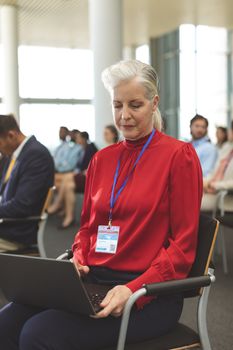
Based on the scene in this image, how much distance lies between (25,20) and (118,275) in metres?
11.7

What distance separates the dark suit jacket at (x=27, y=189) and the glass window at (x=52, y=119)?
12230mm

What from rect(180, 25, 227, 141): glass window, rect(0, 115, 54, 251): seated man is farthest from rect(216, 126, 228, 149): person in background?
rect(180, 25, 227, 141): glass window

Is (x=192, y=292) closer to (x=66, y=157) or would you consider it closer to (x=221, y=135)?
(x=221, y=135)

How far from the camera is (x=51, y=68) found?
15.6 meters

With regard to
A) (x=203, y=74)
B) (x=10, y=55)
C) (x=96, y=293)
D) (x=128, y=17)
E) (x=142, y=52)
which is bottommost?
(x=96, y=293)

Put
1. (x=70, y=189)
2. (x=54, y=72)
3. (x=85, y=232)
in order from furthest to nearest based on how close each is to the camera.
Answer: (x=54, y=72) → (x=70, y=189) → (x=85, y=232)

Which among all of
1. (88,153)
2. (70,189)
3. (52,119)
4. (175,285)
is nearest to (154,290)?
(175,285)

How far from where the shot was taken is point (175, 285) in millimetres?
1412

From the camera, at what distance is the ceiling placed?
1066 centimetres

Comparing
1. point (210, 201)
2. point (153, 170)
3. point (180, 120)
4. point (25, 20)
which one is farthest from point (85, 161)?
point (180, 120)

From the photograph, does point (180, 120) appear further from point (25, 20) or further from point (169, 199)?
point (169, 199)

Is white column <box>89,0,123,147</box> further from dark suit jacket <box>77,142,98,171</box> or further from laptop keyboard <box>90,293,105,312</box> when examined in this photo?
laptop keyboard <box>90,293,105,312</box>

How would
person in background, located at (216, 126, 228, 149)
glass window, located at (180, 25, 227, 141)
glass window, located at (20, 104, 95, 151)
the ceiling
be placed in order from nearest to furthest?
person in background, located at (216, 126, 228, 149), the ceiling, glass window, located at (180, 25, 227, 141), glass window, located at (20, 104, 95, 151)

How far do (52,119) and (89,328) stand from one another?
15.1 metres
